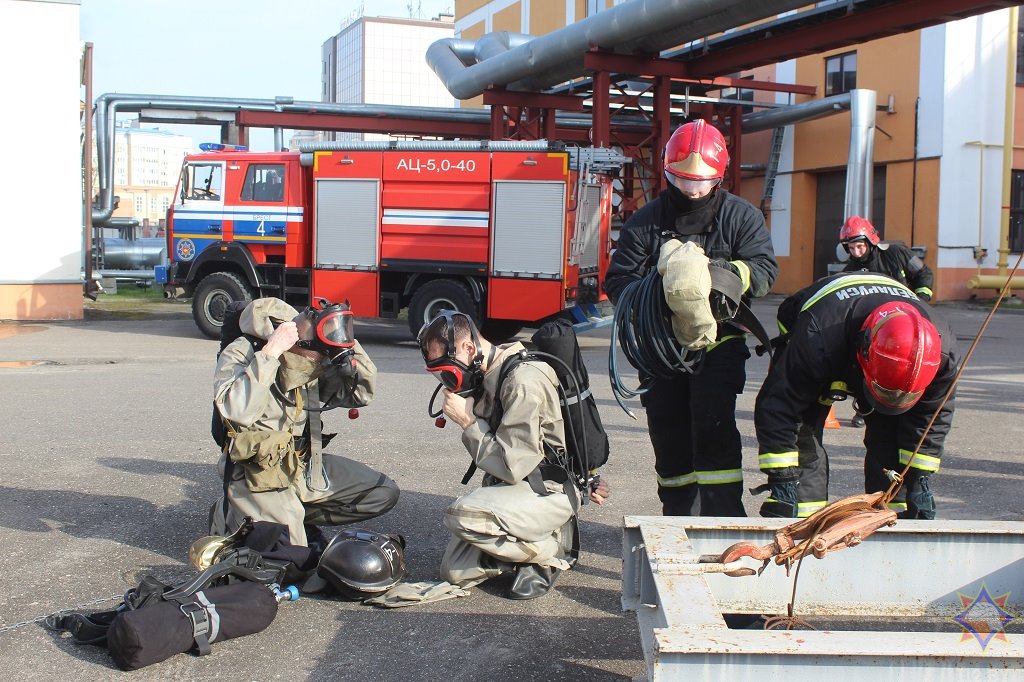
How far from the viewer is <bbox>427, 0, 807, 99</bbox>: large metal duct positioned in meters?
13.4

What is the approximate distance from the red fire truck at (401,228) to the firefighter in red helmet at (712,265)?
8.62 metres

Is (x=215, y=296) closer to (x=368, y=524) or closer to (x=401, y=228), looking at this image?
(x=401, y=228)

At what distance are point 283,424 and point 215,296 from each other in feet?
34.2

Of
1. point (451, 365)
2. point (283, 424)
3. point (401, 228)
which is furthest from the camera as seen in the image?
point (401, 228)

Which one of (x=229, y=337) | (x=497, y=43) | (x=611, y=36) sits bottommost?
(x=229, y=337)

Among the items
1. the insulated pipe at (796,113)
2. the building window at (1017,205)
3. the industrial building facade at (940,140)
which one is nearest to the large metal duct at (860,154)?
the insulated pipe at (796,113)

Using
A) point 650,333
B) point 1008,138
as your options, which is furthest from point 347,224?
point 1008,138

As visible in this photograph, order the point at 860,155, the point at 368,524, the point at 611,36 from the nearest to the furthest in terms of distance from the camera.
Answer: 1. the point at 368,524
2. the point at 611,36
3. the point at 860,155

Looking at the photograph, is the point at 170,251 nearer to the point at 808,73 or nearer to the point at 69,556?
the point at 69,556

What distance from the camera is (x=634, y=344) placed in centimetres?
402

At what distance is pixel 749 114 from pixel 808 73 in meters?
1.59

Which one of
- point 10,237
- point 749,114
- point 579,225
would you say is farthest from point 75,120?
point 749,114

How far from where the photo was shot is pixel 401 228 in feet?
44.9

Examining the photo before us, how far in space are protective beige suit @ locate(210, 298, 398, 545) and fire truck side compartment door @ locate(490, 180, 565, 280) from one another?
8350 millimetres
